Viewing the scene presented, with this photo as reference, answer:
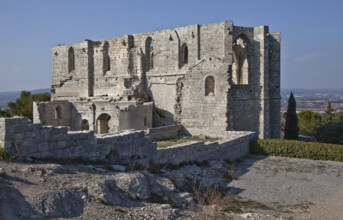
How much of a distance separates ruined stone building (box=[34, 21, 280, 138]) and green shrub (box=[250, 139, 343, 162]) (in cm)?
265

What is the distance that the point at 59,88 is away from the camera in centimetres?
3450

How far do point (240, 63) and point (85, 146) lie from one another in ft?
59.7

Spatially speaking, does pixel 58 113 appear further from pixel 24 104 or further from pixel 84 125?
pixel 24 104

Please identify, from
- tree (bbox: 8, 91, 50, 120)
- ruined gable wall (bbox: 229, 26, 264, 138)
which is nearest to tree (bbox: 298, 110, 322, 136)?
ruined gable wall (bbox: 229, 26, 264, 138)

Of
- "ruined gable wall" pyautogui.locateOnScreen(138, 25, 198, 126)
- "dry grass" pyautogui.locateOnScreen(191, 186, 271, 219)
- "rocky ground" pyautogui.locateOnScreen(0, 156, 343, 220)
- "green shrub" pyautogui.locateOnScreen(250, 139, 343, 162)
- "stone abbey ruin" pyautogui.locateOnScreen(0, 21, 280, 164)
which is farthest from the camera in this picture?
"ruined gable wall" pyautogui.locateOnScreen(138, 25, 198, 126)

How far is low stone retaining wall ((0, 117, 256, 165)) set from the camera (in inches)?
344

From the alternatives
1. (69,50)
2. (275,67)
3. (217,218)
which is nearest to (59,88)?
(69,50)

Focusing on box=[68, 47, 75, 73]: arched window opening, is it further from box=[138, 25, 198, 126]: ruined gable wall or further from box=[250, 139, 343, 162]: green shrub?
box=[250, 139, 343, 162]: green shrub

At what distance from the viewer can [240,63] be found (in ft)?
86.6

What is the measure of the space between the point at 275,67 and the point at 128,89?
35.0 feet

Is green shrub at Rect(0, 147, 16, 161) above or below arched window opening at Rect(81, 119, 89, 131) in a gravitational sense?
above

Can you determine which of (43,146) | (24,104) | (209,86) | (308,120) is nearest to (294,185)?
(43,146)

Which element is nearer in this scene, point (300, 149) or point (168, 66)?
point (300, 149)

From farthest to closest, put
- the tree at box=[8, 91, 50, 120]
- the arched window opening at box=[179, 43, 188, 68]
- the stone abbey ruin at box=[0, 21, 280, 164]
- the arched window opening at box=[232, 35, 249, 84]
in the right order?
the tree at box=[8, 91, 50, 120], the arched window opening at box=[179, 43, 188, 68], the arched window opening at box=[232, 35, 249, 84], the stone abbey ruin at box=[0, 21, 280, 164]
